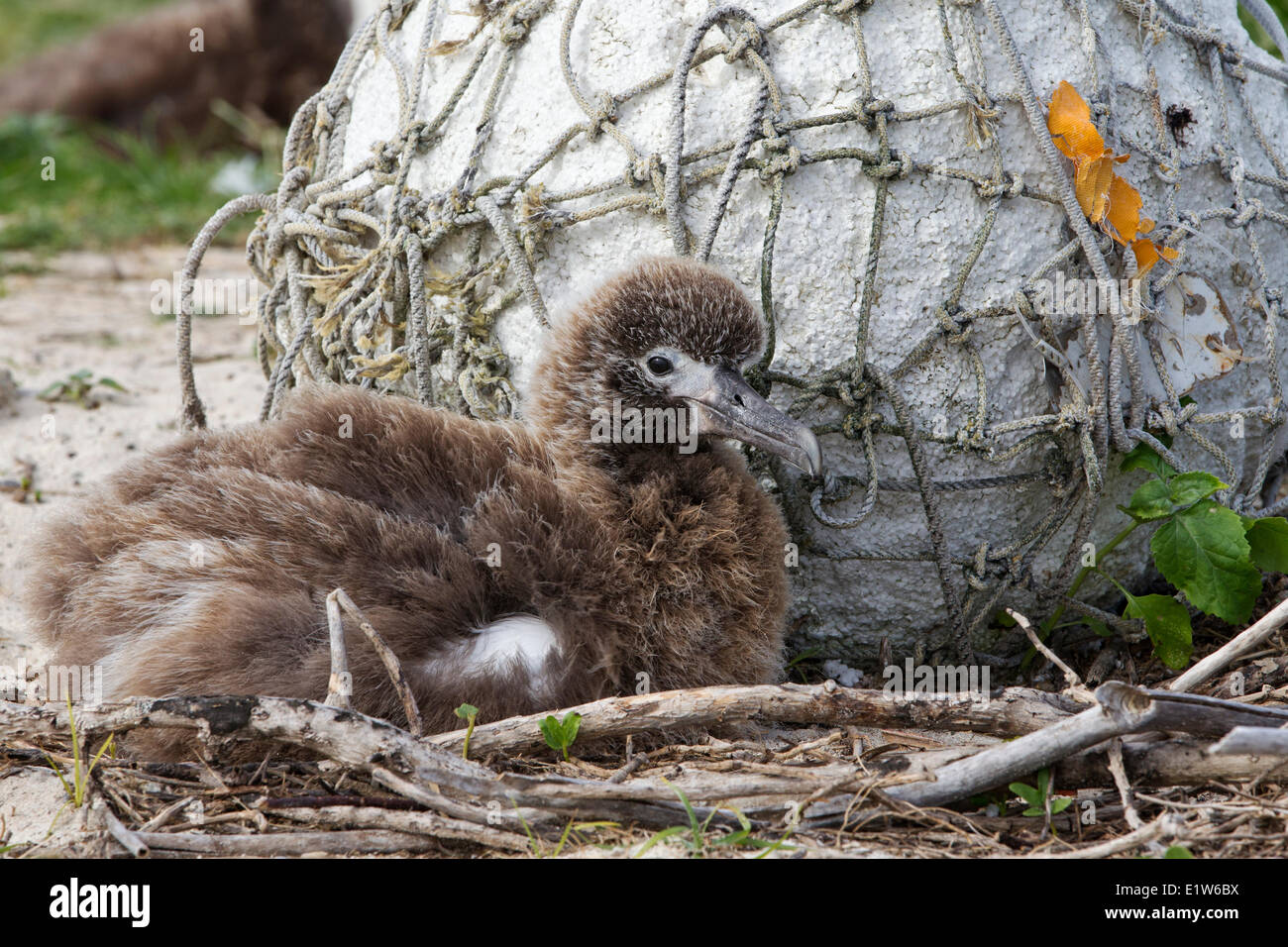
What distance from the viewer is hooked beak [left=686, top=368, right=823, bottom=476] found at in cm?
308

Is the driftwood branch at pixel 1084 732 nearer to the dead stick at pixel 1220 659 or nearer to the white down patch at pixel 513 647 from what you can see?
the dead stick at pixel 1220 659

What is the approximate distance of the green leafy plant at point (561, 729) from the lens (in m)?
2.74

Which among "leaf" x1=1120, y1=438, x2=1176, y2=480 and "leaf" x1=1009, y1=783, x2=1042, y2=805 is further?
"leaf" x1=1120, y1=438, x2=1176, y2=480

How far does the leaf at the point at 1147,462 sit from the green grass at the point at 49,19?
11787 millimetres

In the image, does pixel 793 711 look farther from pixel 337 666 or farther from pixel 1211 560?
pixel 1211 560

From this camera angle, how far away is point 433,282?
362 cm

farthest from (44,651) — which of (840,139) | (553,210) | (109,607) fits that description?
(840,139)

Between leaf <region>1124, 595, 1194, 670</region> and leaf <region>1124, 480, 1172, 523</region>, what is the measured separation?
23 centimetres

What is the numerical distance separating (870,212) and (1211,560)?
4.19 feet

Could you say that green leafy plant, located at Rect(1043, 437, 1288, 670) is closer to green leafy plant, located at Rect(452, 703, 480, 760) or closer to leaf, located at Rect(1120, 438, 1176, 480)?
leaf, located at Rect(1120, 438, 1176, 480)

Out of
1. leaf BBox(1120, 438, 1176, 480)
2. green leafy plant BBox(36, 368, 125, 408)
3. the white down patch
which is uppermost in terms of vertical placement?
green leafy plant BBox(36, 368, 125, 408)

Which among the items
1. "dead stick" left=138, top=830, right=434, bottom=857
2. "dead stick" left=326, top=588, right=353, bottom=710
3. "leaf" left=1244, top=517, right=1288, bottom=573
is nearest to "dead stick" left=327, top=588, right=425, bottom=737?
"dead stick" left=326, top=588, right=353, bottom=710

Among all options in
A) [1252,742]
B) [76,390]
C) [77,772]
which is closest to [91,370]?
[76,390]

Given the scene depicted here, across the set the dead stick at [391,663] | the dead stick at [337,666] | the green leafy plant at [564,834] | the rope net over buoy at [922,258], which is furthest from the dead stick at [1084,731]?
the dead stick at [337,666]
